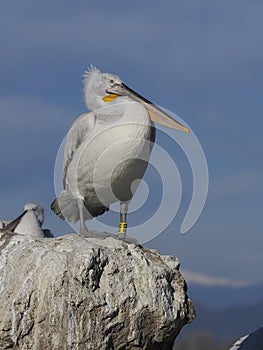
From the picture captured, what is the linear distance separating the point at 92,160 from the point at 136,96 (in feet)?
3.51

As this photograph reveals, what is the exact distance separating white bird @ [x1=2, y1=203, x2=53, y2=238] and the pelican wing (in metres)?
1.46

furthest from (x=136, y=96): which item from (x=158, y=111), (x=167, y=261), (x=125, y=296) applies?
(x=125, y=296)

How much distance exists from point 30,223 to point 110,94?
230 centimetres

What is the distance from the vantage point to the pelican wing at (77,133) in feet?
31.3

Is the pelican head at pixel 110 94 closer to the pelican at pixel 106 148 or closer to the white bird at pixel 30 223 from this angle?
the pelican at pixel 106 148

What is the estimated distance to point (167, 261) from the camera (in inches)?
340

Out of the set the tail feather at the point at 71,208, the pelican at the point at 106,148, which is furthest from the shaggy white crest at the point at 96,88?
the tail feather at the point at 71,208

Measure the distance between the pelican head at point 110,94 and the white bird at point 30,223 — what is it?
76.3 inches

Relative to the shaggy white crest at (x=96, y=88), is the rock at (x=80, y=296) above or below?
A: below

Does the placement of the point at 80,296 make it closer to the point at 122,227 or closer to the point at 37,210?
the point at 122,227

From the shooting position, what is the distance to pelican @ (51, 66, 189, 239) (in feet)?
29.9

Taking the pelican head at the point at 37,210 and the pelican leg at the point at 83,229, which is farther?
the pelican head at the point at 37,210

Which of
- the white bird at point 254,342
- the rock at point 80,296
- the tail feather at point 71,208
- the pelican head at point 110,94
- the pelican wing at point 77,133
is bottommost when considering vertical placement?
the rock at point 80,296

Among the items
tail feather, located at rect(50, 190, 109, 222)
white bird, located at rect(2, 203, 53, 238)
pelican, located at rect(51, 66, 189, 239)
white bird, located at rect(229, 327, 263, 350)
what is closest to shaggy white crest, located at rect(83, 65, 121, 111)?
pelican, located at rect(51, 66, 189, 239)
